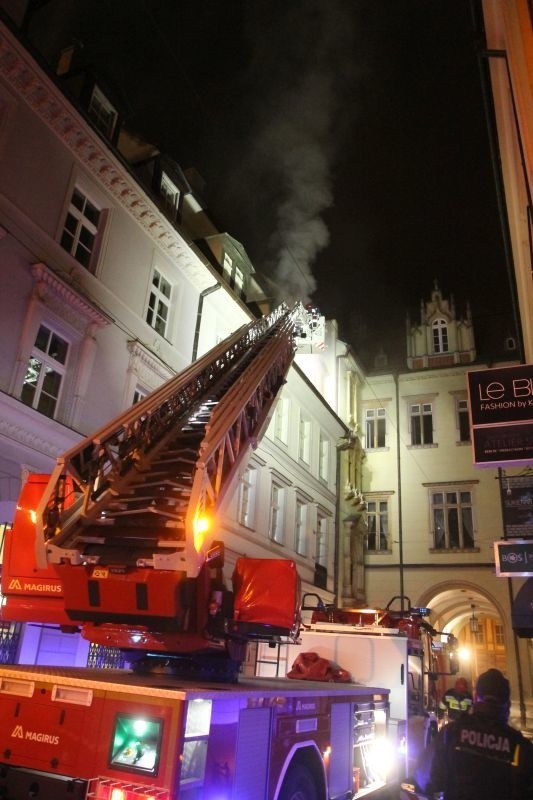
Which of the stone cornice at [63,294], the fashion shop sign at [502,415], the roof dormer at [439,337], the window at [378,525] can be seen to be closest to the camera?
the fashion shop sign at [502,415]

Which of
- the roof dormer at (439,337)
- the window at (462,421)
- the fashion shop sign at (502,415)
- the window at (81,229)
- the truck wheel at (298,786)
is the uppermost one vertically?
the roof dormer at (439,337)

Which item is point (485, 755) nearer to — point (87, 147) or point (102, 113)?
point (87, 147)

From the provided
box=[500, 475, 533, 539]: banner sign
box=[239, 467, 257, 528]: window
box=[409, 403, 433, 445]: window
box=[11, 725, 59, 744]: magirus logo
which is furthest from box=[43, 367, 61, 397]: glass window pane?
box=[409, 403, 433, 445]: window

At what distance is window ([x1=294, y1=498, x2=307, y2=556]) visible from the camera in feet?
72.7

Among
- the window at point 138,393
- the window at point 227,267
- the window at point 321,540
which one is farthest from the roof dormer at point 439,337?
the window at point 138,393

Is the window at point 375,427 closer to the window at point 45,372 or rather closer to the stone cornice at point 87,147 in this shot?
the stone cornice at point 87,147

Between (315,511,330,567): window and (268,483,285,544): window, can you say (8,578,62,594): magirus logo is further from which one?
(315,511,330,567): window

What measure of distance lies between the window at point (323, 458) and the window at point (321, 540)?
1.70m

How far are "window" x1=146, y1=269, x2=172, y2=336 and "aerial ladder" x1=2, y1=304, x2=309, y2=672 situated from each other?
9227 mm

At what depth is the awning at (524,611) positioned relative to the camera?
42.8 feet

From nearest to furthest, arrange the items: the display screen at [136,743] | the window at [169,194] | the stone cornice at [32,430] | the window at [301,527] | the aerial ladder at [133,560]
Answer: the display screen at [136,743] < the aerial ladder at [133,560] < the stone cornice at [32,430] < the window at [169,194] < the window at [301,527]

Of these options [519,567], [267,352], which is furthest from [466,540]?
[267,352]

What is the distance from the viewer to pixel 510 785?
11.5 feet

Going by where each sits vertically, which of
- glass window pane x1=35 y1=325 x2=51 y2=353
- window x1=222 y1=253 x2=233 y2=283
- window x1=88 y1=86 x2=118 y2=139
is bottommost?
glass window pane x1=35 y1=325 x2=51 y2=353
